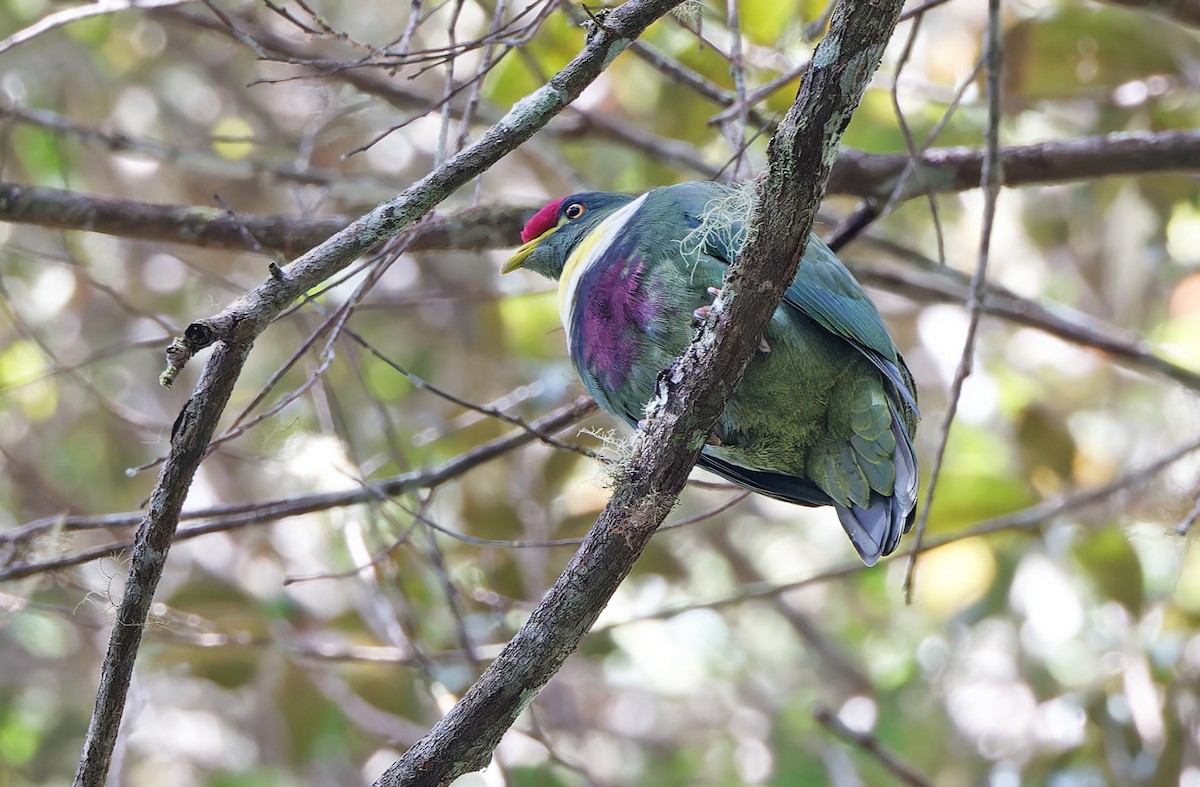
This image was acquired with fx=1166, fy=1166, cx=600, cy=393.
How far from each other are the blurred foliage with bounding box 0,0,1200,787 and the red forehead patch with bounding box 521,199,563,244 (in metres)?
0.27

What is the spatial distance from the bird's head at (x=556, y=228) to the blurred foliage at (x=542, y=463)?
245 mm

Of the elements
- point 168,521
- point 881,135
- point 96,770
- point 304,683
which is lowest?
point 96,770

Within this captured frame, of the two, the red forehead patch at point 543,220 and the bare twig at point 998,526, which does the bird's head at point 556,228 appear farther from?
the bare twig at point 998,526

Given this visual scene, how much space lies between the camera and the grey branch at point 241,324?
1.85 m

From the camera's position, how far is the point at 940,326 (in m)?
6.49

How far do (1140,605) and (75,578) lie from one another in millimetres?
3871

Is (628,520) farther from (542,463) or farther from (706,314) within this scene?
(542,463)

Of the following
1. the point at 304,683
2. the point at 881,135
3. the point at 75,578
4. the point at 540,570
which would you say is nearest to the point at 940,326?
the point at 881,135

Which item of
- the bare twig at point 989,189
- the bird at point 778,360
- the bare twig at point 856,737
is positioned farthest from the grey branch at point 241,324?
the bare twig at point 856,737

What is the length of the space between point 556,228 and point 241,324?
1.85 metres

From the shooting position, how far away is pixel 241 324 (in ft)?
5.98

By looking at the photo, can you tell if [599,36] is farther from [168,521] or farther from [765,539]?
[765,539]

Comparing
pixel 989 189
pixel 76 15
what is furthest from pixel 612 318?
pixel 76 15

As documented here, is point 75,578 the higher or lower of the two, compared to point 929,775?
higher
